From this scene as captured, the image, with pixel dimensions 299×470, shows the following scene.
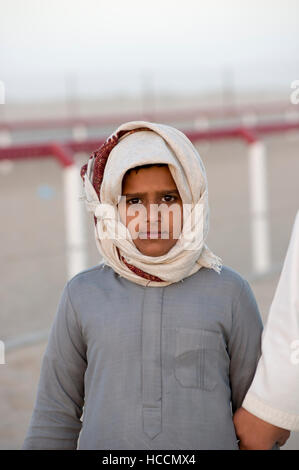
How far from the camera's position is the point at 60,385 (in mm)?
1882

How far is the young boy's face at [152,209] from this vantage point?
5.97 feet

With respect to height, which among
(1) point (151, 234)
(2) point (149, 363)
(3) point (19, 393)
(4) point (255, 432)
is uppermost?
(1) point (151, 234)

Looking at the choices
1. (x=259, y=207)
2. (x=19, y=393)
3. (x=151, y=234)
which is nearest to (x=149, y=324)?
(x=151, y=234)

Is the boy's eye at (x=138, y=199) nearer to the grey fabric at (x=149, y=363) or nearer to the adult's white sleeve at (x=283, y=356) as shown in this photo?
the grey fabric at (x=149, y=363)

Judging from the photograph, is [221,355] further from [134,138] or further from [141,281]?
[134,138]

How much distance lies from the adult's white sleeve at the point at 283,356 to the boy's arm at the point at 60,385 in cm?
47

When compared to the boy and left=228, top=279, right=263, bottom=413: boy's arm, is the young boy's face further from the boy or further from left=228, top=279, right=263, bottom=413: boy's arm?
left=228, top=279, right=263, bottom=413: boy's arm

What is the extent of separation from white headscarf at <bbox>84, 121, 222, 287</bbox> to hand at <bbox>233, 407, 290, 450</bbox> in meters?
0.34

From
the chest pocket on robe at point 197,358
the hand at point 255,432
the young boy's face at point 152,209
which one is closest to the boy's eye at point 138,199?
the young boy's face at point 152,209

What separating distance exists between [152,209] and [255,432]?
548mm

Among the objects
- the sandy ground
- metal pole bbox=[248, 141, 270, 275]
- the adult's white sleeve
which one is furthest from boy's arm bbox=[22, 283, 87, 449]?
metal pole bbox=[248, 141, 270, 275]

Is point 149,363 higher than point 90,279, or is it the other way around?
point 90,279

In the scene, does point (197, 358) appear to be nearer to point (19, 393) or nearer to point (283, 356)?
point (283, 356)

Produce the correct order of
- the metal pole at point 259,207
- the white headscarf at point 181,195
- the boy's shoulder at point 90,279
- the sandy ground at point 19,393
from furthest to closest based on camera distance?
the metal pole at point 259,207 → the sandy ground at point 19,393 → the boy's shoulder at point 90,279 → the white headscarf at point 181,195
